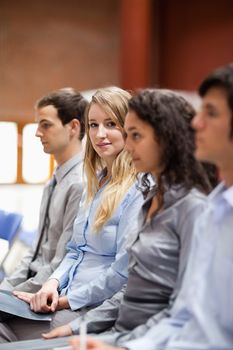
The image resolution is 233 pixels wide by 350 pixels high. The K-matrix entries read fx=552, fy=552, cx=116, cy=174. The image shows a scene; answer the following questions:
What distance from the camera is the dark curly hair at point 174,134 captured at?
1471mm

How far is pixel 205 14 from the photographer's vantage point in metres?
5.96

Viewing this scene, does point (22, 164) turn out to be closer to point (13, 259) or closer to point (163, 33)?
point (163, 33)

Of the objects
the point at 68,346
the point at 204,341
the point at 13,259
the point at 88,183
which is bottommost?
the point at 13,259

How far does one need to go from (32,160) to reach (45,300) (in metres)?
6.84

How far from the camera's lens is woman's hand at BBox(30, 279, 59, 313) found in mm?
1910

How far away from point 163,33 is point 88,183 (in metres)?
5.10

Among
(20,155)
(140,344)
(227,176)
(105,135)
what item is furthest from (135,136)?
(20,155)

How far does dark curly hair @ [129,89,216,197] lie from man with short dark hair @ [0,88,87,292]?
86 cm

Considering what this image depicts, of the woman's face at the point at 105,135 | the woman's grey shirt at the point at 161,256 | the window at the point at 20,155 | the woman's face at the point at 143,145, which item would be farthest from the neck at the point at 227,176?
the window at the point at 20,155

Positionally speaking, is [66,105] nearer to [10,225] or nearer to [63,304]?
[10,225]

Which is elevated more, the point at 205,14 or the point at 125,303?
the point at 205,14

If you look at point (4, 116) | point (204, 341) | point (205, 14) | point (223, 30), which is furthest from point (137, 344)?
point (4, 116)

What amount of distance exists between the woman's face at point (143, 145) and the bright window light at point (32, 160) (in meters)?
6.99

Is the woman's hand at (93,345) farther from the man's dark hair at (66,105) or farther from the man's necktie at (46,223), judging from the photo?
the man's dark hair at (66,105)
